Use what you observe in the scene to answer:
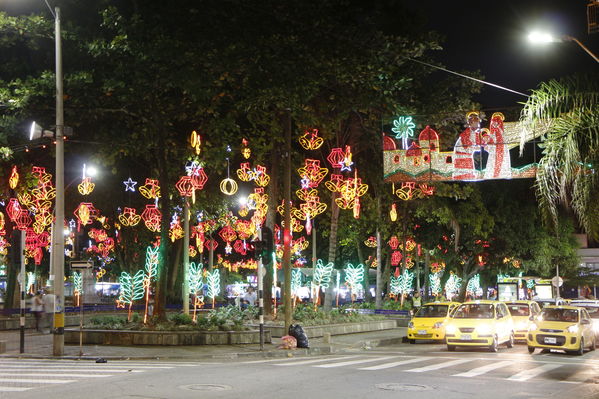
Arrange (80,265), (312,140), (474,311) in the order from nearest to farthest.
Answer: (80,265), (474,311), (312,140)

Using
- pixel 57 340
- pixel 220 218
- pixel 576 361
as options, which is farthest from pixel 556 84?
pixel 220 218

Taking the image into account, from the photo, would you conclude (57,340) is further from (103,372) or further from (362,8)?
(362,8)

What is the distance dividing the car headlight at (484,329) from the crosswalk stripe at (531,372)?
4553 millimetres

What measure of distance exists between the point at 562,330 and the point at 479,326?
2.62m

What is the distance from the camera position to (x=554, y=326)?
22766 millimetres

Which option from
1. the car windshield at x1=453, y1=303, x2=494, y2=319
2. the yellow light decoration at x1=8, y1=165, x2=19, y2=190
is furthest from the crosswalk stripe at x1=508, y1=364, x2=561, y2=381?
the yellow light decoration at x1=8, y1=165, x2=19, y2=190

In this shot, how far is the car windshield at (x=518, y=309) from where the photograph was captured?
29.1 metres

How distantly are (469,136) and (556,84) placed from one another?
975 cm

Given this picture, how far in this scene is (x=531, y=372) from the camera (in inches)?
671

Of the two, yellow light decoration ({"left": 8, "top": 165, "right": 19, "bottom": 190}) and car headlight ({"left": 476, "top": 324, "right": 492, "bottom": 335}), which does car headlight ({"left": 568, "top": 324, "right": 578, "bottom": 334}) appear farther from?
yellow light decoration ({"left": 8, "top": 165, "right": 19, "bottom": 190})

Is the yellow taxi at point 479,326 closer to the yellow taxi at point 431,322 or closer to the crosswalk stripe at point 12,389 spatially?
the yellow taxi at point 431,322

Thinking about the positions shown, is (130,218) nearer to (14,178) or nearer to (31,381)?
(14,178)

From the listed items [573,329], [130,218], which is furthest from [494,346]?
[130,218]

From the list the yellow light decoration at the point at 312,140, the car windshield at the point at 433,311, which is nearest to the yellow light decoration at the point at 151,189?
the yellow light decoration at the point at 312,140
